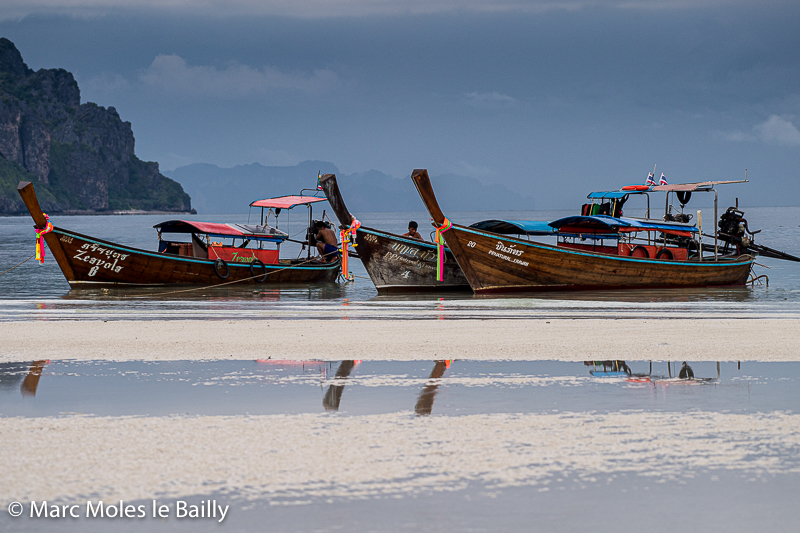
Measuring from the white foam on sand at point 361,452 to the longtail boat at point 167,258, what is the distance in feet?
52.2

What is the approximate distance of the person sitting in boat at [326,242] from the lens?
25823 mm

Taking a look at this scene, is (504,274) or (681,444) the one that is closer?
(681,444)

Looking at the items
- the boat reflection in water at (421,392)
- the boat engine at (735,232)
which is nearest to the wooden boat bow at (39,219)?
the boat reflection in water at (421,392)

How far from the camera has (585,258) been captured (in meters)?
20.3

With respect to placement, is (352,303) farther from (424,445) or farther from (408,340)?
(424,445)

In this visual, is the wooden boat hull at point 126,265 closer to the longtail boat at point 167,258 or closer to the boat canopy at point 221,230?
the longtail boat at point 167,258

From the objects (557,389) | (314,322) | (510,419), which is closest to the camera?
(510,419)

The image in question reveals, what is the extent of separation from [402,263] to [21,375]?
13.4 metres

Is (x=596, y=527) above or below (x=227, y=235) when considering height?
below

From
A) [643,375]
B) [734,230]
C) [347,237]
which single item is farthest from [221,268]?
[643,375]

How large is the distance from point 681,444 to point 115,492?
379cm

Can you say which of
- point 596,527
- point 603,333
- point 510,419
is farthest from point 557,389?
point 603,333

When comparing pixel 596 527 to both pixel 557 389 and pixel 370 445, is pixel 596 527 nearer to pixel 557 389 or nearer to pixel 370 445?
pixel 370 445

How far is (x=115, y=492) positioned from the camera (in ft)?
15.4
